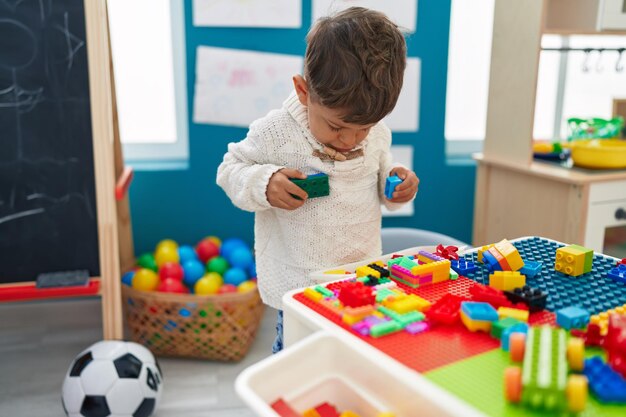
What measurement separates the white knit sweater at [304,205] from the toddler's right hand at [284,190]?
4 centimetres

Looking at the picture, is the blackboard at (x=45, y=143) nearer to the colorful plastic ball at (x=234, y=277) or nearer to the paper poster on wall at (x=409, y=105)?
the colorful plastic ball at (x=234, y=277)

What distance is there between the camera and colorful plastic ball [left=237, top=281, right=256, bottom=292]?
202 centimetres

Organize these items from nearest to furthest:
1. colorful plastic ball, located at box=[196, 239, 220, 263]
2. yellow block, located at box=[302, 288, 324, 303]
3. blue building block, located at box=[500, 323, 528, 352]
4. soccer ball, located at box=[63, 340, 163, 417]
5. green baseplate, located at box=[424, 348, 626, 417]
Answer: green baseplate, located at box=[424, 348, 626, 417] → blue building block, located at box=[500, 323, 528, 352] → yellow block, located at box=[302, 288, 324, 303] → soccer ball, located at box=[63, 340, 163, 417] → colorful plastic ball, located at box=[196, 239, 220, 263]

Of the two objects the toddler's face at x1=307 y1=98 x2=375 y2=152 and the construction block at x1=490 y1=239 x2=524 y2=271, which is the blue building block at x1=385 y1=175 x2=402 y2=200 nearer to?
the toddler's face at x1=307 y1=98 x2=375 y2=152

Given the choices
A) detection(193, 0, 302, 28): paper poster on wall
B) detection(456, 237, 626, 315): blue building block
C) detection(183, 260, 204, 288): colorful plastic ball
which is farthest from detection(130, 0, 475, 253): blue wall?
detection(456, 237, 626, 315): blue building block

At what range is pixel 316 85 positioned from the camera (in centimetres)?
98

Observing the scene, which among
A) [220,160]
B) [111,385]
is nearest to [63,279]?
[111,385]

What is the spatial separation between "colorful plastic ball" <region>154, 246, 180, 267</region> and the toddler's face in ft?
3.93

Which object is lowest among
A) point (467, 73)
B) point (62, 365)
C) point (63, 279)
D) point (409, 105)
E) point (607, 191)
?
point (62, 365)

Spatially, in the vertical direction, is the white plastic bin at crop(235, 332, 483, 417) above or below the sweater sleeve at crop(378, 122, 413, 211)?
below

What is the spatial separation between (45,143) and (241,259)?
812 millimetres

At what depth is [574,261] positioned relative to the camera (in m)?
0.86

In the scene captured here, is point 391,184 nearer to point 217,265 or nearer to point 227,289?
point 227,289

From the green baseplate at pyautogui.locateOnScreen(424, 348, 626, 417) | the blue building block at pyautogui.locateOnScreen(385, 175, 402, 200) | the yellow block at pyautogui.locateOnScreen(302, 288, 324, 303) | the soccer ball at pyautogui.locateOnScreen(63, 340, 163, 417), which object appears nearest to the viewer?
the green baseplate at pyautogui.locateOnScreen(424, 348, 626, 417)
